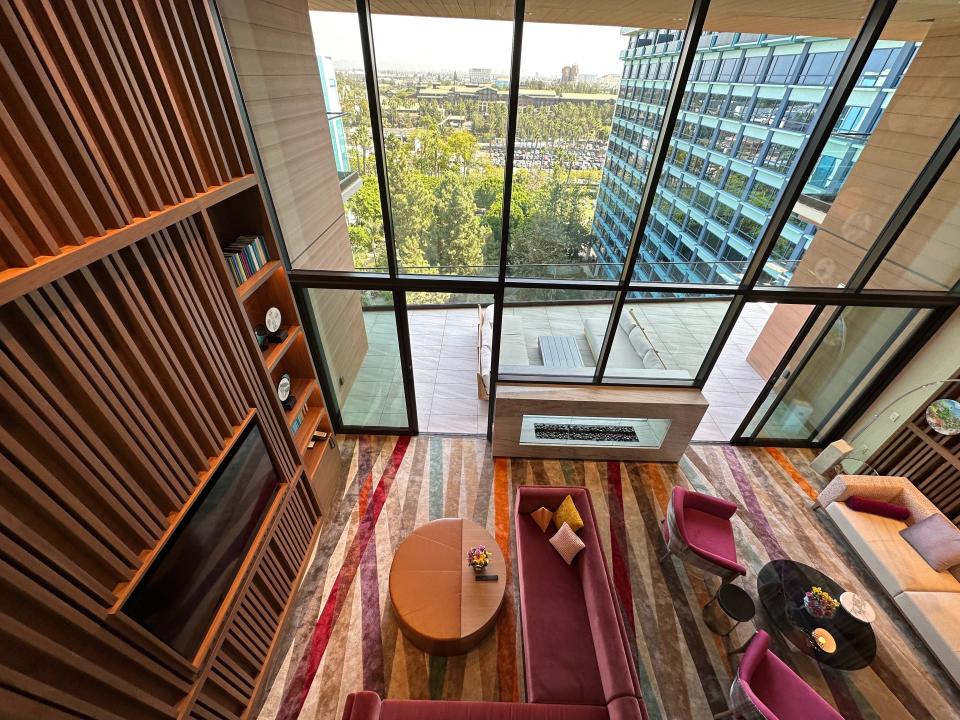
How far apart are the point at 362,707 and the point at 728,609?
299 cm

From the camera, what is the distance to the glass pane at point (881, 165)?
3.16 meters

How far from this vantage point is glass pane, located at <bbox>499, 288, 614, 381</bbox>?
13.9ft

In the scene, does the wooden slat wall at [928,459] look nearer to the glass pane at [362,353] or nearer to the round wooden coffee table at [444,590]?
the round wooden coffee table at [444,590]

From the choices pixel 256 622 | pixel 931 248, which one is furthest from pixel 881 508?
pixel 256 622

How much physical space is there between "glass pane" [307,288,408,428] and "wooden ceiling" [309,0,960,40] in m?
2.45

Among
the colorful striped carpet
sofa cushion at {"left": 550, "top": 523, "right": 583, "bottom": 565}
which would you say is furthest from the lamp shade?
sofa cushion at {"left": 550, "top": 523, "right": 583, "bottom": 565}

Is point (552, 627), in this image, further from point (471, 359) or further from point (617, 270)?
point (471, 359)

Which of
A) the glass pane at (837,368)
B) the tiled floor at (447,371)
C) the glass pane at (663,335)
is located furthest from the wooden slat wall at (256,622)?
the glass pane at (837,368)

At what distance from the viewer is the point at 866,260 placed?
13.3 ft

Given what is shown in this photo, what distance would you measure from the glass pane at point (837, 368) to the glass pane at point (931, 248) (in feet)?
1.26

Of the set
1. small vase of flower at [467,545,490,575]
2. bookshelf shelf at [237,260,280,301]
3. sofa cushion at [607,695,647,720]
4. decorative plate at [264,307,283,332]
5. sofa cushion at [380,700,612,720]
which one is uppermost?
bookshelf shelf at [237,260,280,301]

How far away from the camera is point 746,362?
5793mm

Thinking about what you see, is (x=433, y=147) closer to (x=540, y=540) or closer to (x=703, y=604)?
(x=540, y=540)

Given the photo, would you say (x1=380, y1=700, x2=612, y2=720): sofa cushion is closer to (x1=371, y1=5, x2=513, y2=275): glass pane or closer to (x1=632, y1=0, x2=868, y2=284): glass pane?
(x1=371, y1=5, x2=513, y2=275): glass pane
